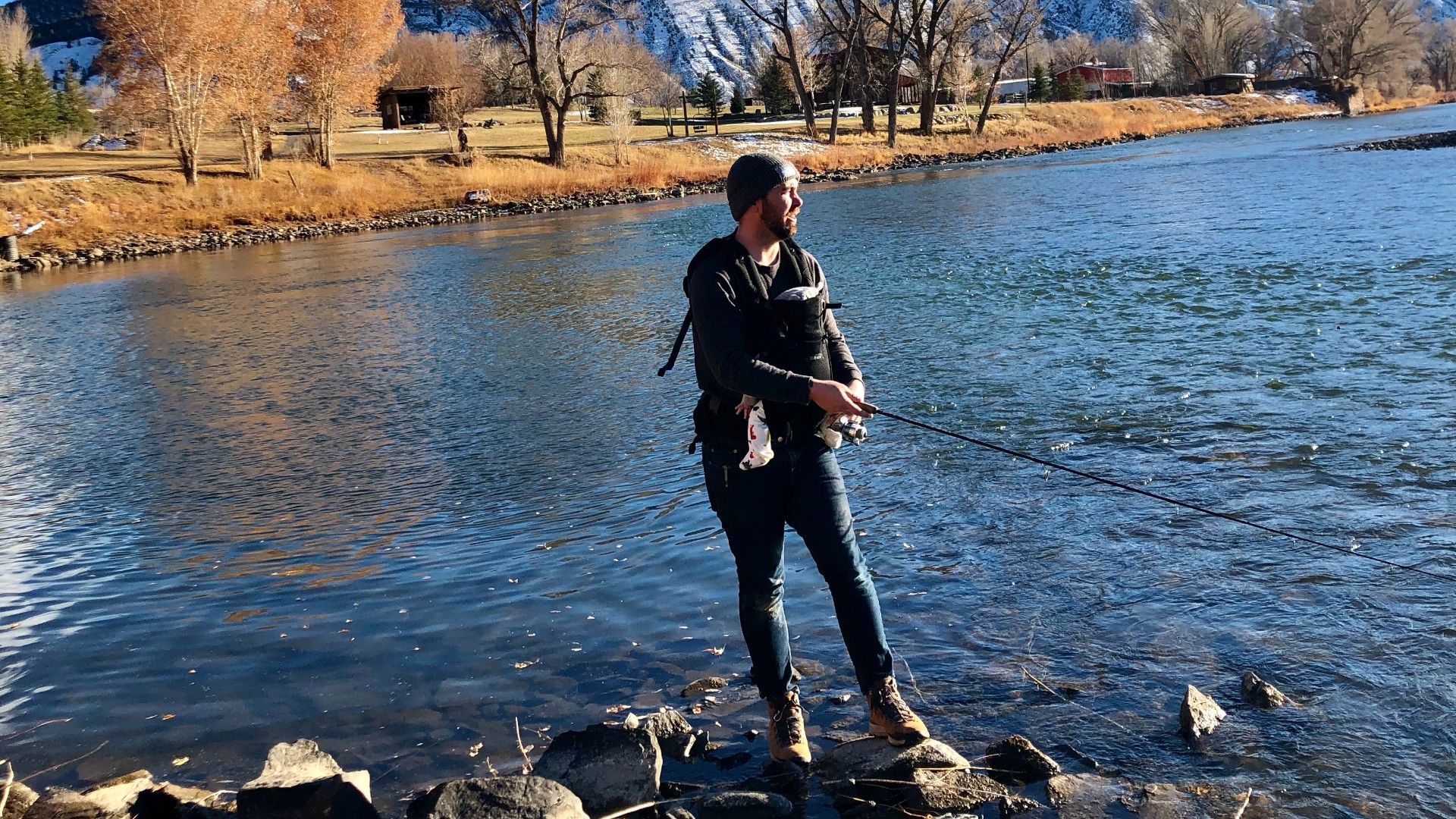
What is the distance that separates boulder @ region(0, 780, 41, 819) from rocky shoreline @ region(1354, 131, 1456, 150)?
152 ft

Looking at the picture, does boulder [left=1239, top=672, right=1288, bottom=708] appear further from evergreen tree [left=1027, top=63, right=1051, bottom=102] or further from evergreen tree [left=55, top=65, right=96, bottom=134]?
evergreen tree [left=1027, top=63, right=1051, bottom=102]

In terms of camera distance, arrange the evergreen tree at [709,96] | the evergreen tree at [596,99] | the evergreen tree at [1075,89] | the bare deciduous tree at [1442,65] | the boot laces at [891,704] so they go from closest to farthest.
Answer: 1. the boot laces at [891,704]
2. the evergreen tree at [596,99]
3. the evergreen tree at [709,96]
4. the evergreen tree at [1075,89]
5. the bare deciduous tree at [1442,65]

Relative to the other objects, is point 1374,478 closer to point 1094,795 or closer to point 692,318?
point 1094,795

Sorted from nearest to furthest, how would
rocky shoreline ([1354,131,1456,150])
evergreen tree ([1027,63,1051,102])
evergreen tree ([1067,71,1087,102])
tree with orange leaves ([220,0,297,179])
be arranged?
rocky shoreline ([1354,131,1456,150])
tree with orange leaves ([220,0,297,179])
evergreen tree ([1027,63,1051,102])
evergreen tree ([1067,71,1087,102])

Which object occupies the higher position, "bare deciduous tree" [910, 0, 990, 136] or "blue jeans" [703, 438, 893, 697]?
"bare deciduous tree" [910, 0, 990, 136]

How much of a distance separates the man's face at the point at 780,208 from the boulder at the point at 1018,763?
1990 mm

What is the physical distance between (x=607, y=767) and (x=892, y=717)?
104cm

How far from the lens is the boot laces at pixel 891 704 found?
14.9 feet

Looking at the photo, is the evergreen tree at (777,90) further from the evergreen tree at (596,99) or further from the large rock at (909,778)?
the large rock at (909,778)

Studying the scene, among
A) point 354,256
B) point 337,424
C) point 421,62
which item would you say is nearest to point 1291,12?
point 421,62

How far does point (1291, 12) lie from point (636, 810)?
157m

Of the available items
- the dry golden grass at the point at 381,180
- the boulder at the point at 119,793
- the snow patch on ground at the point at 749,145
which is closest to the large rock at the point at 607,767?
the boulder at the point at 119,793

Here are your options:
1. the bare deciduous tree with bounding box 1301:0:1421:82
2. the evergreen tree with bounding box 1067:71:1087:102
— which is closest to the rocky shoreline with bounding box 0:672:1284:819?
the evergreen tree with bounding box 1067:71:1087:102

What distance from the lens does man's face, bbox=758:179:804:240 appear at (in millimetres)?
4344
